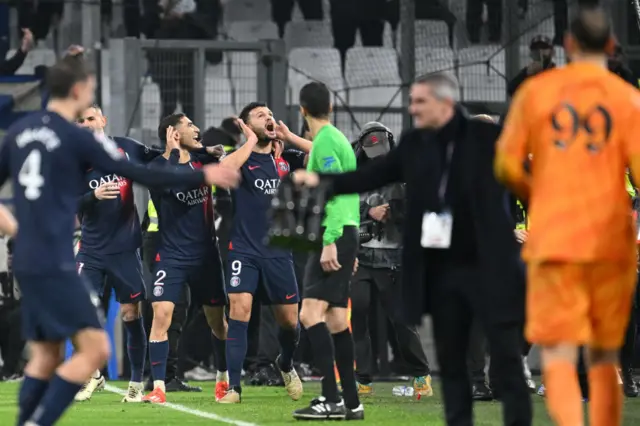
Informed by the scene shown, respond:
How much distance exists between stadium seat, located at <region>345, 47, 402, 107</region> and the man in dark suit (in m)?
9.89

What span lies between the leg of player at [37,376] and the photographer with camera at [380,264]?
472 cm

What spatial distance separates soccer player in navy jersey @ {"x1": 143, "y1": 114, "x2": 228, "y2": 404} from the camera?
11.4 m

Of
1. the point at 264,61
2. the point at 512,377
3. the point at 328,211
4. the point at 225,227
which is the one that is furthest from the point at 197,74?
the point at 512,377

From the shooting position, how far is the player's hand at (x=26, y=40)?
17.0 m

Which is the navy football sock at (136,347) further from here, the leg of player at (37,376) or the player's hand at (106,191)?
the leg of player at (37,376)

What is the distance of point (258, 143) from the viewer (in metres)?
11.5

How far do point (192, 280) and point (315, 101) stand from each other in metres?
2.72

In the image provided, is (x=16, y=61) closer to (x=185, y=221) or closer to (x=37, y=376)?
(x=185, y=221)

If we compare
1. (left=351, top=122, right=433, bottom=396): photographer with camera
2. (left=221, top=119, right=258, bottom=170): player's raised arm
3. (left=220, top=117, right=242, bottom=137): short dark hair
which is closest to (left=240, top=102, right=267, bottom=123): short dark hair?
(left=221, top=119, right=258, bottom=170): player's raised arm

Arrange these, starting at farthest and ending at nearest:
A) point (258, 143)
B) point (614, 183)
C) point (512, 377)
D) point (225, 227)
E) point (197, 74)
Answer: point (197, 74)
point (225, 227)
point (258, 143)
point (512, 377)
point (614, 183)

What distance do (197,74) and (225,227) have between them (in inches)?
75.8

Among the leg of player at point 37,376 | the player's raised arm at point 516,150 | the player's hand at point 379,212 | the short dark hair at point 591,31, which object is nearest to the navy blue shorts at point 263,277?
the player's hand at point 379,212

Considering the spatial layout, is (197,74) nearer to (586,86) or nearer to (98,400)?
(98,400)

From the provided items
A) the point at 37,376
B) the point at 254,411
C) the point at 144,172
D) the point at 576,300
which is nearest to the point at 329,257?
the point at 254,411
